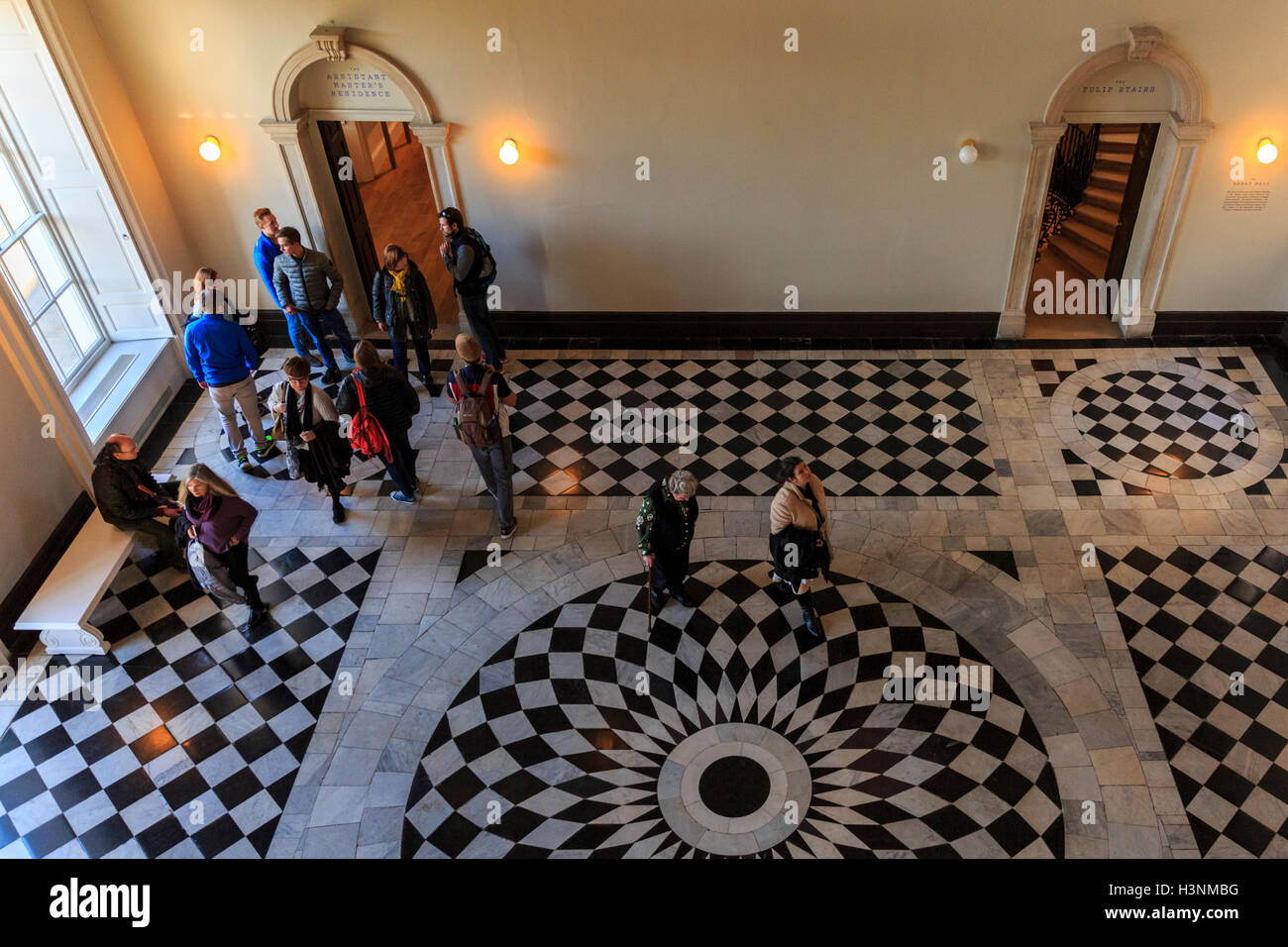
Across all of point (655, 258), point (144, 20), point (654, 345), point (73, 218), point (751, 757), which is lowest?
point (751, 757)

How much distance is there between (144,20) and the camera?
960 centimetres

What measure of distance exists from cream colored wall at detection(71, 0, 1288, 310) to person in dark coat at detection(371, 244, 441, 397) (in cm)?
127

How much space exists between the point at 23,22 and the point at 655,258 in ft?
21.1

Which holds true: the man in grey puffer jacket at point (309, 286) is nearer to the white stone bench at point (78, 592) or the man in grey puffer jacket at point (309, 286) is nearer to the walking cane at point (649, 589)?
the white stone bench at point (78, 592)

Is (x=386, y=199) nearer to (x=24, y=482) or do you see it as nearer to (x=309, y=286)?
(x=309, y=286)

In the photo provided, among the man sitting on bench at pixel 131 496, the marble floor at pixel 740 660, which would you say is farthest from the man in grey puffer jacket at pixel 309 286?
the man sitting on bench at pixel 131 496

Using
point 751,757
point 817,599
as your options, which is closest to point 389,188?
point 817,599

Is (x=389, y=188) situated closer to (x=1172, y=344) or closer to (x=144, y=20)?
(x=144, y=20)

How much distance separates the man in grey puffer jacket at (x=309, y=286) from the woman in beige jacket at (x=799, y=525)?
552 centimetres

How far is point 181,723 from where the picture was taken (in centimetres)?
752

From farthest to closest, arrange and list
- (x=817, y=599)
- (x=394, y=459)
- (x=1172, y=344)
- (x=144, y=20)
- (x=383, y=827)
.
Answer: (x=1172, y=344)
(x=144, y=20)
(x=394, y=459)
(x=817, y=599)
(x=383, y=827)

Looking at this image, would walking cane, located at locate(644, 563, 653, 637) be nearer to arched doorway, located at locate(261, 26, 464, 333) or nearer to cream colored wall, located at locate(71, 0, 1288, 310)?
cream colored wall, located at locate(71, 0, 1288, 310)

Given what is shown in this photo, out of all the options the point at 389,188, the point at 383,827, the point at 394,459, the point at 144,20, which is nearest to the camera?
the point at 383,827

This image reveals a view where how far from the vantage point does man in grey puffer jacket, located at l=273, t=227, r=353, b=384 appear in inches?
385
